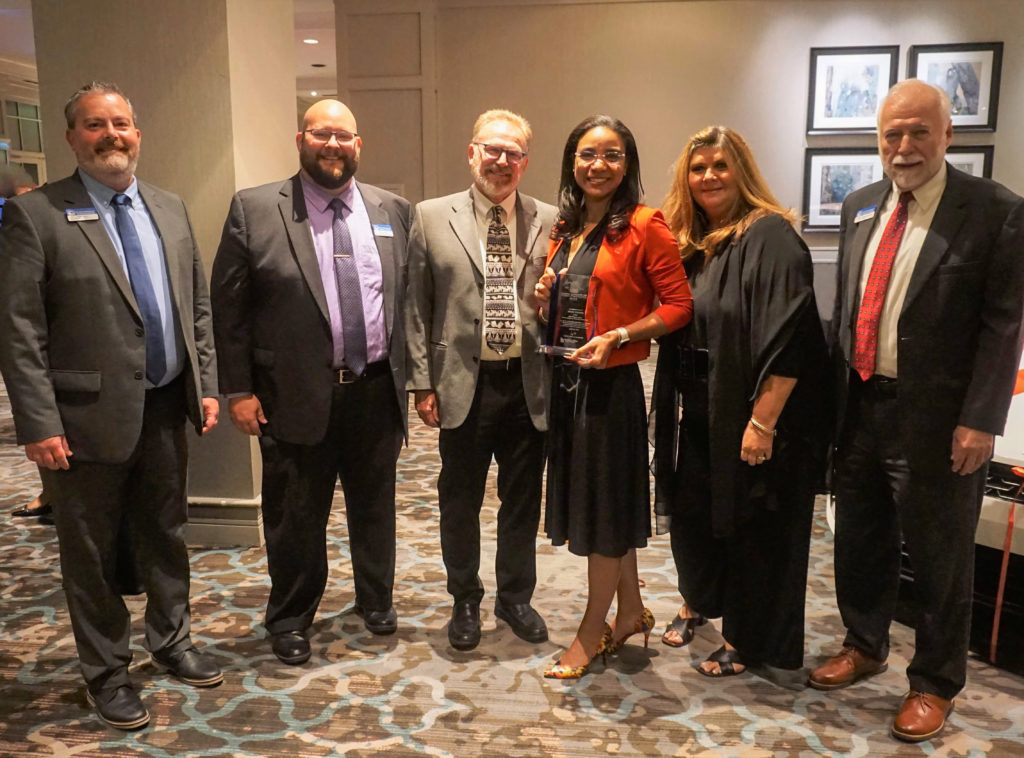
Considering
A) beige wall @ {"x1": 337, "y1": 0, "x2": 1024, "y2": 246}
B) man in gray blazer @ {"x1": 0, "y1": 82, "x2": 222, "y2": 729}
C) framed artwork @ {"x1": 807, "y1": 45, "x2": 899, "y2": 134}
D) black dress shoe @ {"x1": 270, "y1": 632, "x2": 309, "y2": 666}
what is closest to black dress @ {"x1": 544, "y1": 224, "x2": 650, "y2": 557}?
black dress shoe @ {"x1": 270, "y1": 632, "x2": 309, "y2": 666}

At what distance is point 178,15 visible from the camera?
11.5ft

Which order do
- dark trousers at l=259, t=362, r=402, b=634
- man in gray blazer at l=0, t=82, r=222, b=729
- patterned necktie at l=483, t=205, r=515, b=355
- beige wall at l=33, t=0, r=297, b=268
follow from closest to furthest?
man in gray blazer at l=0, t=82, r=222, b=729 < patterned necktie at l=483, t=205, r=515, b=355 < dark trousers at l=259, t=362, r=402, b=634 < beige wall at l=33, t=0, r=297, b=268

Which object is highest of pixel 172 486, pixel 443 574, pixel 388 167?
pixel 388 167

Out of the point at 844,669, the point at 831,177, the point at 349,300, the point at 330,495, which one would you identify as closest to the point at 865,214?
the point at 844,669

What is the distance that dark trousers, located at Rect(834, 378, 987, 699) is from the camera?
2307 millimetres

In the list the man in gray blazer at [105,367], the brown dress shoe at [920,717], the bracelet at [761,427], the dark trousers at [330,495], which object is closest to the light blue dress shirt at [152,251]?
the man in gray blazer at [105,367]

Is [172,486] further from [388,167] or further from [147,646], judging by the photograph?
[388,167]

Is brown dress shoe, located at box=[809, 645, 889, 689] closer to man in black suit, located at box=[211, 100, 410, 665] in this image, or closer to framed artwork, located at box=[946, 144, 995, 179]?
man in black suit, located at box=[211, 100, 410, 665]

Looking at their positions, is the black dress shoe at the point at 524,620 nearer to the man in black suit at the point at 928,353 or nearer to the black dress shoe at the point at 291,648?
the black dress shoe at the point at 291,648

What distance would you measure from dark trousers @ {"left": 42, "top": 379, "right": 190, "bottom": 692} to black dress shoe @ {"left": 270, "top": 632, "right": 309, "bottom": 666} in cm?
30

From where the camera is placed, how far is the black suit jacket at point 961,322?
7.08 ft

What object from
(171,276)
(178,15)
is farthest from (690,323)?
(178,15)

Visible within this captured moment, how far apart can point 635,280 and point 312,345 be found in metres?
1.05

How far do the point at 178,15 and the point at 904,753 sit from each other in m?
3.72
